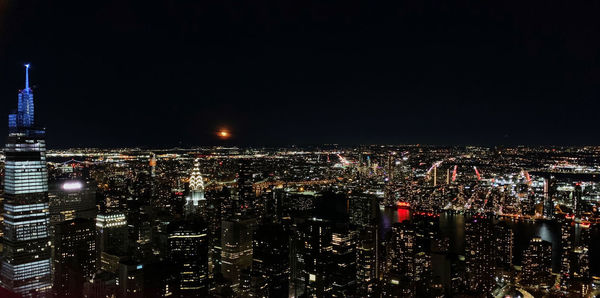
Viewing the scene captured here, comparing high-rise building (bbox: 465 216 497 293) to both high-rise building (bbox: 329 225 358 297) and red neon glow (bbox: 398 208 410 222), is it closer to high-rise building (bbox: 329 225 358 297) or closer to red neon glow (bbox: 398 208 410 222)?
high-rise building (bbox: 329 225 358 297)

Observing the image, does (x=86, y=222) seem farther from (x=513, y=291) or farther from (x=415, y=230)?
(x=513, y=291)

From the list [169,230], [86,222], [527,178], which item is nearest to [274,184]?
[169,230]

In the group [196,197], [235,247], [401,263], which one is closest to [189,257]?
[235,247]

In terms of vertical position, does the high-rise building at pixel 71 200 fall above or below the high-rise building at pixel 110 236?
above

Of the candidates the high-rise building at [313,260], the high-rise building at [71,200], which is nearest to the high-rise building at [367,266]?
the high-rise building at [313,260]

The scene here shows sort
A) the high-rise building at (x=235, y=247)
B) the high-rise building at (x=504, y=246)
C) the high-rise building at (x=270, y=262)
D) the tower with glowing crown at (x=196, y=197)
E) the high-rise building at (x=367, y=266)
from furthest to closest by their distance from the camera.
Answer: the tower with glowing crown at (x=196, y=197) → the high-rise building at (x=504, y=246) → the high-rise building at (x=235, y=247) → the high-rise building at (x=270, y=262) → the high-rise building at (x=367, y=266)

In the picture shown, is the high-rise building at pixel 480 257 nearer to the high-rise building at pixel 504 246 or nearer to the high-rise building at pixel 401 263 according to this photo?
the high-rise building at pixel 504 246
